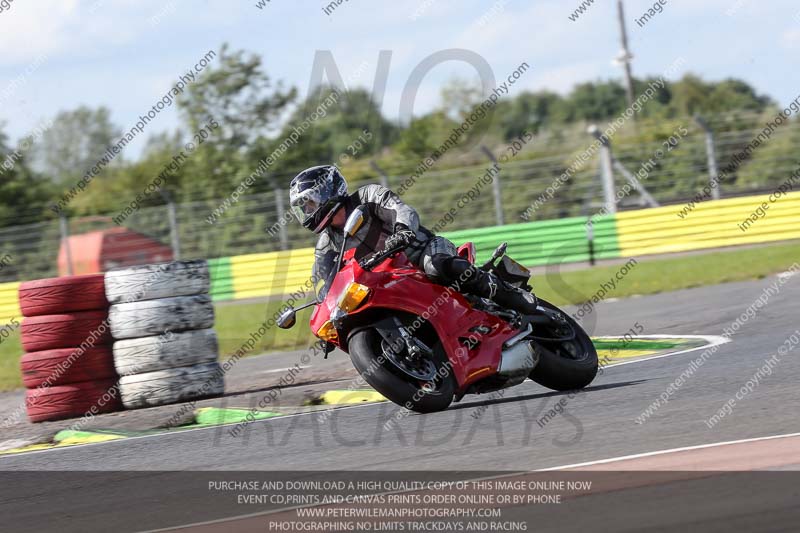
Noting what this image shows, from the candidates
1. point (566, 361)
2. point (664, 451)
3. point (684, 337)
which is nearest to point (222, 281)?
point (684, 337)

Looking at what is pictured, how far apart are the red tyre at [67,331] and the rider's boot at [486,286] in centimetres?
377

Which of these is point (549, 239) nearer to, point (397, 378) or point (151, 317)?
point (151, 317)

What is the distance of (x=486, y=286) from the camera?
720 cm

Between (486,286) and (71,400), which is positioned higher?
(486,286)

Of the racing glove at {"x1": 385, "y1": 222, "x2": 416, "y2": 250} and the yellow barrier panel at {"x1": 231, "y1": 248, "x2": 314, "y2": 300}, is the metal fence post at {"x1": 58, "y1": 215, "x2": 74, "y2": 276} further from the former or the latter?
the racing glove at {"x1": 385, "y1": 222, "x2": 416, "y2": 250}

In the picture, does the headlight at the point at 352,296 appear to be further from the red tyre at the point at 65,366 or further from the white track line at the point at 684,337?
the red tyre at the point at 65,366

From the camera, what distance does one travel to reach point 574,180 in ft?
86.8

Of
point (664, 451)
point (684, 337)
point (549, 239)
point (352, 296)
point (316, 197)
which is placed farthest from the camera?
point (549, 239)

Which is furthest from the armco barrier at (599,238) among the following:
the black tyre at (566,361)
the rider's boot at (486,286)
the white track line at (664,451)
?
the white track line at (664,451)

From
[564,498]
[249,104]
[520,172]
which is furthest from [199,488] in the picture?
[249,104]

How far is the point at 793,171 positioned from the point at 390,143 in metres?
30.5

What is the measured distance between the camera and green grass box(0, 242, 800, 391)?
15.5 meters

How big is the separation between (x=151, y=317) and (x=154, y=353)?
31 centimetres

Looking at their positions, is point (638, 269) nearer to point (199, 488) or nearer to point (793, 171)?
point (793, 171)
